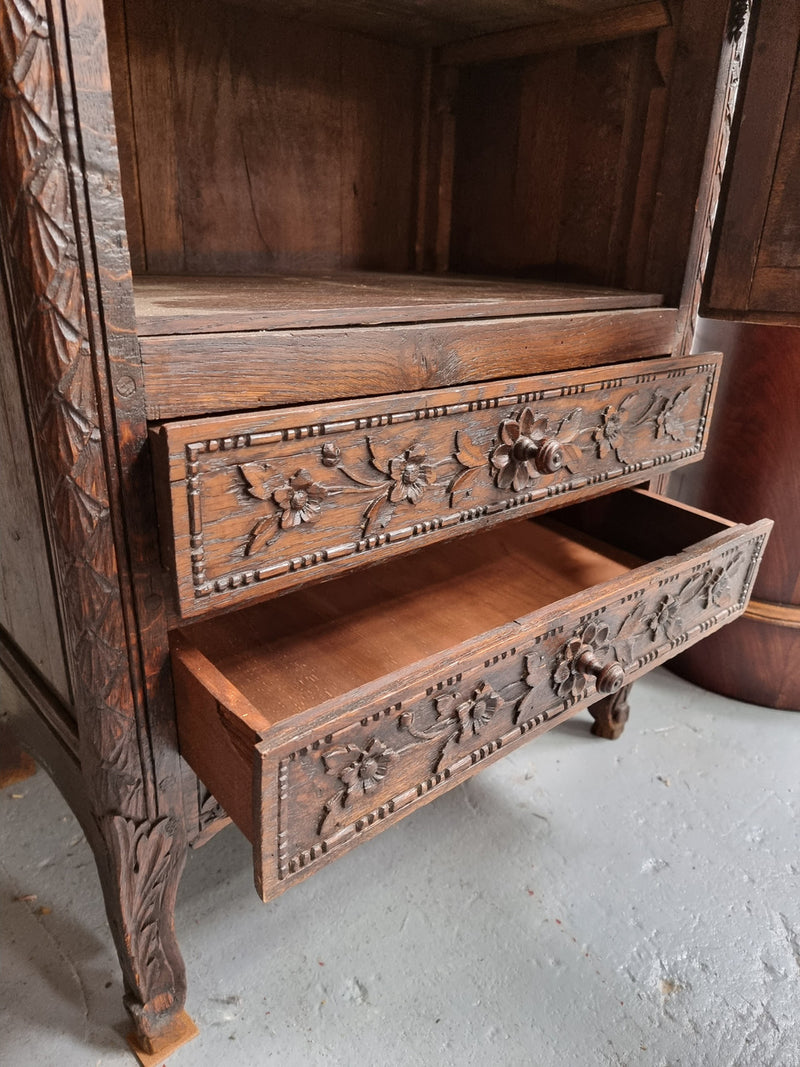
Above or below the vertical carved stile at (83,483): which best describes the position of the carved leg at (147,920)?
below

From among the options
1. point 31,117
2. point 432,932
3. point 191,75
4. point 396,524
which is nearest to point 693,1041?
point 432,932

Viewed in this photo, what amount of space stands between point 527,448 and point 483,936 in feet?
2.04

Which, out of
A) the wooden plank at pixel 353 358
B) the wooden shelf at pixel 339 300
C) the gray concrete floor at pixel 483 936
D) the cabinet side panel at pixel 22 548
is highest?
the wooden shelf at pixel 339 300

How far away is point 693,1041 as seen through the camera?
84cm

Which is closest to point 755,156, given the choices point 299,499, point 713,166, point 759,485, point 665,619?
point 713,166

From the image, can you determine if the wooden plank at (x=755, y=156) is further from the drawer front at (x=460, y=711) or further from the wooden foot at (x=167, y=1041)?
the wooden foot at (x=167, y=1041)

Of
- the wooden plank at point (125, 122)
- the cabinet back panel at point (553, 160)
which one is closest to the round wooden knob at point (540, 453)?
the cabinet back panel at point (553, 160)

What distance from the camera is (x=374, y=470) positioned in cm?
66

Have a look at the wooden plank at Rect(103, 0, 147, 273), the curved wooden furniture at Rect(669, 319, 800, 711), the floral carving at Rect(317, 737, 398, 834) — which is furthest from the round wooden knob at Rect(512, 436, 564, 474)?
the curved wooden furniture at Rect(669, 319, 800, 711)

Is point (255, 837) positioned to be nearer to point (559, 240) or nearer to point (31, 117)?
point (31, 117)

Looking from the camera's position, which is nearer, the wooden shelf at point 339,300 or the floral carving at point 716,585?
the wooden shelf at point 339,300

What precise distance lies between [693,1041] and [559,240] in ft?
3.57

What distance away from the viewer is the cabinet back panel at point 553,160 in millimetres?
1055

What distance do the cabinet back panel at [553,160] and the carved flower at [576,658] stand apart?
1.87 feet
